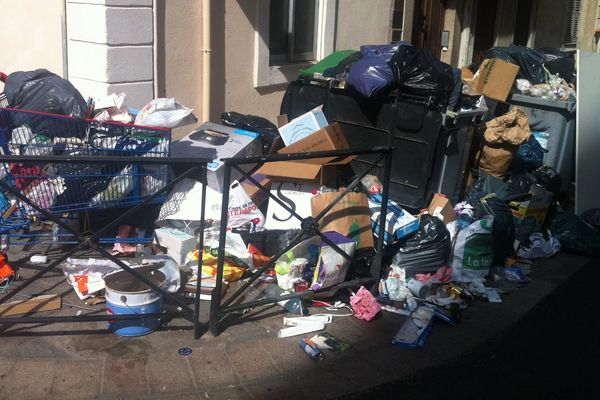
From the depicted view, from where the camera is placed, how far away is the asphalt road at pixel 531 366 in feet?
12.5

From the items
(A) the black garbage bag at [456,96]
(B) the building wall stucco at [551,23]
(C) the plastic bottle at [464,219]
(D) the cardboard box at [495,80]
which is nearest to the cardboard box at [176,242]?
(C) the plastic bottle at [464,219]

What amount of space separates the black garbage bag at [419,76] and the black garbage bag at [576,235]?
1727 mm

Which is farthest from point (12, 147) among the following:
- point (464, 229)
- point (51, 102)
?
point (464, 229)

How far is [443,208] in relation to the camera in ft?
19.1

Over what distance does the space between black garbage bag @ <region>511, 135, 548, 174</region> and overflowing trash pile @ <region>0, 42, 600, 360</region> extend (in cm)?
2

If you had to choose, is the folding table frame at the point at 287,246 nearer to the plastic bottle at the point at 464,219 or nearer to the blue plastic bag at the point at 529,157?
the plastic bottle at the point at 464,219

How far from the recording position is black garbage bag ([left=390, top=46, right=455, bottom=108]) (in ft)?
19.2

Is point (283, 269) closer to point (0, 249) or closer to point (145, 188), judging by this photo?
point (145, 188)

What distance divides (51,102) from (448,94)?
329 centimetres

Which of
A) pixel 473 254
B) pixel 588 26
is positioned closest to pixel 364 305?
pixel 473 254

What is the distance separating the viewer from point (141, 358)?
12.5 feet

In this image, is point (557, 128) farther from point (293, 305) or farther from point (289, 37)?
point (293, 305)

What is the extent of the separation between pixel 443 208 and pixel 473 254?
67 centimetres

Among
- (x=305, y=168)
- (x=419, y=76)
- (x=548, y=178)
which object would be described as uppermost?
(x=419, y=76)
